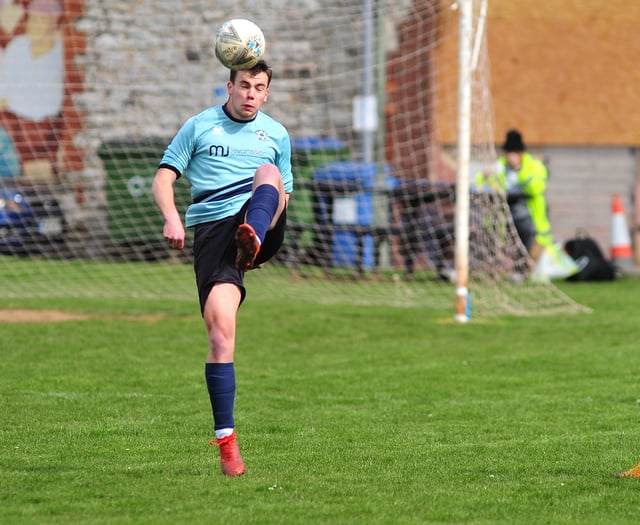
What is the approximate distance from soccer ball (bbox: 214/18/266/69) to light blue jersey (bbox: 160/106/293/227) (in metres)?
0.25

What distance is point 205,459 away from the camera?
6297mm

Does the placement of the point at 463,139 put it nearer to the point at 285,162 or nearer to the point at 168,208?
the point at 285,162

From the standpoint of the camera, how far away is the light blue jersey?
20.0 ft

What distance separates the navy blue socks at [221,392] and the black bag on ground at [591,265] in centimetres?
1282

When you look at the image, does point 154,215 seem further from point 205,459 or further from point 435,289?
point 205,459

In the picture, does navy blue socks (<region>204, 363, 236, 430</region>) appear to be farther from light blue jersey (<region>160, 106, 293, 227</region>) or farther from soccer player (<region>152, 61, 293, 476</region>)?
light blue jersey (<region>160, 106, 293, 227</region>)

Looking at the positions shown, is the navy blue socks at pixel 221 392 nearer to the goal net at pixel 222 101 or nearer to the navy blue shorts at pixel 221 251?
the navy blue shorts at pixel 221 251

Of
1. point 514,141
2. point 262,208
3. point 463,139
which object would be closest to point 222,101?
point 514,141

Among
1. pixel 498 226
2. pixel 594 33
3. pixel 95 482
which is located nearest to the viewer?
pixel 95 482

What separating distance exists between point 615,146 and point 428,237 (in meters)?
4.91

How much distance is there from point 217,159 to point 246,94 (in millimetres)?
323

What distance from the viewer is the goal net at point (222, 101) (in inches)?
678

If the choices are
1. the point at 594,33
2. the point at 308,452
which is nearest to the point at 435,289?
the point at 594,33

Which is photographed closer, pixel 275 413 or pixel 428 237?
pixel 275 413
